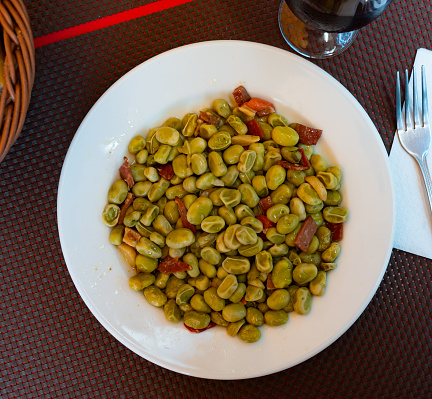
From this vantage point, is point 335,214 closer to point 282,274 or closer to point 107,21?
point 282,274

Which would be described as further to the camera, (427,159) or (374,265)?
(427,159)

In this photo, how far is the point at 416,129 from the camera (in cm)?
118

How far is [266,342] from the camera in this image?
1.09 metres

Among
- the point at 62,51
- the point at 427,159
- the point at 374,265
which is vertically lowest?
the point at 374,265

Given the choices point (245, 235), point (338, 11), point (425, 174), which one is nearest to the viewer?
point (338, 11)

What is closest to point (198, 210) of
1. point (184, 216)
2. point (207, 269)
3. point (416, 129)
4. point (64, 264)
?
point (184, 216)

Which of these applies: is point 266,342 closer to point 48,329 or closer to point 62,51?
point 48,329

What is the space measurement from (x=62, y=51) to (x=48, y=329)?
30.0 inches

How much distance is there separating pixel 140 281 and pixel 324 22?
0.74 metres

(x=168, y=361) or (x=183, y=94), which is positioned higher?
(x=183, y=94)

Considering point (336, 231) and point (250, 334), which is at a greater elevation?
point (336, 231)

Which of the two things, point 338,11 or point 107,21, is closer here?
point 338,11

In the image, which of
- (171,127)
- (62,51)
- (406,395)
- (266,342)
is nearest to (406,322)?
(406,395)

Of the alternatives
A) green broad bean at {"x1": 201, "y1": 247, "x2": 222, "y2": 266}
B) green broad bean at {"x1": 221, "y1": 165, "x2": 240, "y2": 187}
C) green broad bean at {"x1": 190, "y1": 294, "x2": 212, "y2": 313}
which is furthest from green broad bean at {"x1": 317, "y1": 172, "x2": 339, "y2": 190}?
green broad bean at {"x1": 190, "y1": 294, "x2": 212, "y2": 313}
